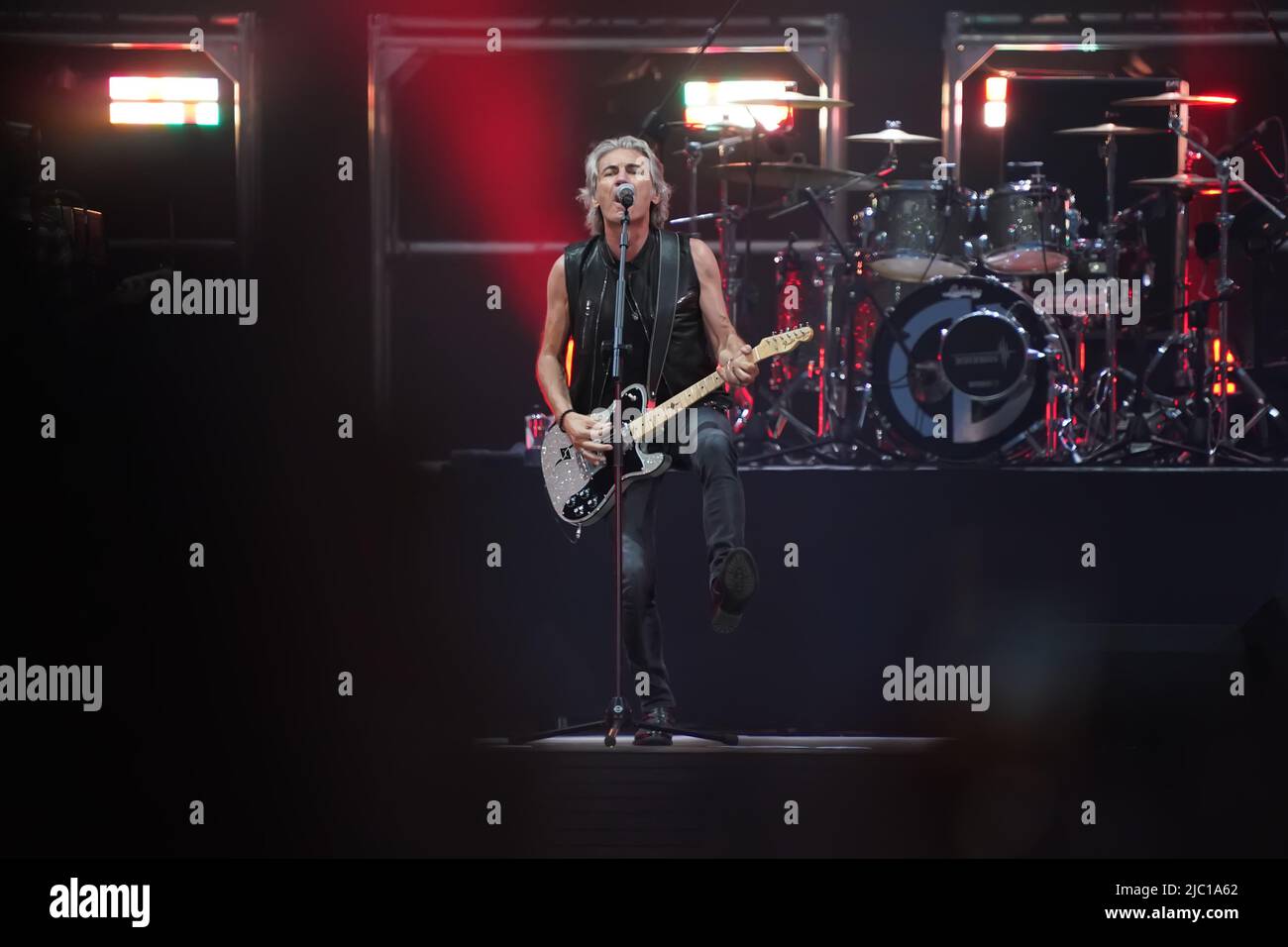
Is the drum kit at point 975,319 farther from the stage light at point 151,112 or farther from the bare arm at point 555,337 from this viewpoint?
the stage light at point 151,112

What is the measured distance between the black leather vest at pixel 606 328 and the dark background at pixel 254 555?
0.84 meters

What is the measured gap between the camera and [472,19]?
8234 mm

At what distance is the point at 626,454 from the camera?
4949mm

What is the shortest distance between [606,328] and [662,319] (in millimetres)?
177

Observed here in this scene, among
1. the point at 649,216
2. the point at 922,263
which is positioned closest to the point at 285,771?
the point at 649,216

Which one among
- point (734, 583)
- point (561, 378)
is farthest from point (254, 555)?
point (734, 583)

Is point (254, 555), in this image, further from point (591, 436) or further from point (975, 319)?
point (975, 319)

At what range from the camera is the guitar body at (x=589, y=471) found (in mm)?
4941

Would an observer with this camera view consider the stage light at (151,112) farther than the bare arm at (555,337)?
Yes

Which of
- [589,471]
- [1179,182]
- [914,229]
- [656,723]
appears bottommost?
[656,723]

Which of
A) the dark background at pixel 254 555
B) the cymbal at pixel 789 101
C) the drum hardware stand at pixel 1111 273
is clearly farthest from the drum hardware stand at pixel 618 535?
the drum hardware stand at pixel 1111 273

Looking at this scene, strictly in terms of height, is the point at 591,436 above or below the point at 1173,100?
below

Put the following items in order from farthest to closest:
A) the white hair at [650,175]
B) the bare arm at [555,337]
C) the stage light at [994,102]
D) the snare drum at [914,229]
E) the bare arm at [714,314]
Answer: the stage light at [994,102], the snare drum at [914,229], the bare arm at [555,337], the white hair at [650,175], the bare arm at [714,314]
